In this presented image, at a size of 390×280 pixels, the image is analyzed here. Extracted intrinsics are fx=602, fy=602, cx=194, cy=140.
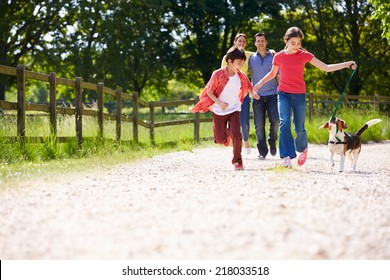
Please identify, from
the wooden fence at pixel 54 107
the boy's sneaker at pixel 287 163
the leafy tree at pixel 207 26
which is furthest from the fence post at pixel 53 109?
the leafy tree at pixel 207 26

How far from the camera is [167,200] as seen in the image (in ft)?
16.2

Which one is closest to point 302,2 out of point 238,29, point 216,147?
point 238,29

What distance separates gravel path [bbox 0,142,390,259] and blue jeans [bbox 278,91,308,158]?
171cm

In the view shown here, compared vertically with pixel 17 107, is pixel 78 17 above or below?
above

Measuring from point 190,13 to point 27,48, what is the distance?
9.70 meters

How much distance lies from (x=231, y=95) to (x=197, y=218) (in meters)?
4.02

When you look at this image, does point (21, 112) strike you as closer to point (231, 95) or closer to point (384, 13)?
point (231, 95)

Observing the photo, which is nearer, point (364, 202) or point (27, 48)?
point (364, 202)

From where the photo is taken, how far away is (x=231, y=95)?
26.3ft

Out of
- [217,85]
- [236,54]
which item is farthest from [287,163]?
[236,54]

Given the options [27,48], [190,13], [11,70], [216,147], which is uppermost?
[190,13]

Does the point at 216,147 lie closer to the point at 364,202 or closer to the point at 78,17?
the point at 364,202

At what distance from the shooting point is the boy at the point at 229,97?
790 centimetres

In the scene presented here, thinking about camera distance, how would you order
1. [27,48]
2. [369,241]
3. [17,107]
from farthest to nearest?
[27,48], [17,107], [369,241]
